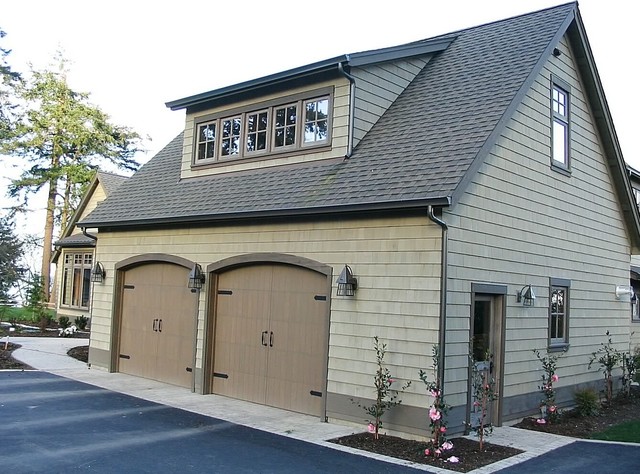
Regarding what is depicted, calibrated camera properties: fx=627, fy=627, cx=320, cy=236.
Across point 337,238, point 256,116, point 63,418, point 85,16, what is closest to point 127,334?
point 63,418

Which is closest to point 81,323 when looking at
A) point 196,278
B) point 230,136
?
point 196,278

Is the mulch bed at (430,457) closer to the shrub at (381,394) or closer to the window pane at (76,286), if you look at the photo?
the shrub at (381,394)

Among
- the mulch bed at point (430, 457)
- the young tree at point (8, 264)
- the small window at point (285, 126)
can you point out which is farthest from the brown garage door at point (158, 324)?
the young tree at point (8, 264)

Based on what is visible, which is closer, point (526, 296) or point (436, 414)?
point (436, 414)

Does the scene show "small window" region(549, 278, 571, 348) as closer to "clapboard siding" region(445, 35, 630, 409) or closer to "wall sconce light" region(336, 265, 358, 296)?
"clapboard siding" region(445, 35, 630, 409)

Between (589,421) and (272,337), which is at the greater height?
(272,337)

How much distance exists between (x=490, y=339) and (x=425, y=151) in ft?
9.81

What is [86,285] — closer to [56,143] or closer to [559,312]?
[56,143]

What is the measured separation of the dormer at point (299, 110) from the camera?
10375 mm

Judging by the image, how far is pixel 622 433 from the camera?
30.8ft

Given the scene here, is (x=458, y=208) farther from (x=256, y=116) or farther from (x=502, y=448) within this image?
(x=256, y=116)

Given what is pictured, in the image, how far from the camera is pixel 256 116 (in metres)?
11.9

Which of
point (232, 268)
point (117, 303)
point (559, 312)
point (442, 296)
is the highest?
point (232, 268)

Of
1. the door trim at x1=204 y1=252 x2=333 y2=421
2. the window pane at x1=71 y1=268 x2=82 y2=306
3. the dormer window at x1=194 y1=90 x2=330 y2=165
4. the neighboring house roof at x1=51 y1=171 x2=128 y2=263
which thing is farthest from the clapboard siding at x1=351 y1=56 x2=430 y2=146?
the window pane at x1=71 y1=268 x2=82 y2=306
